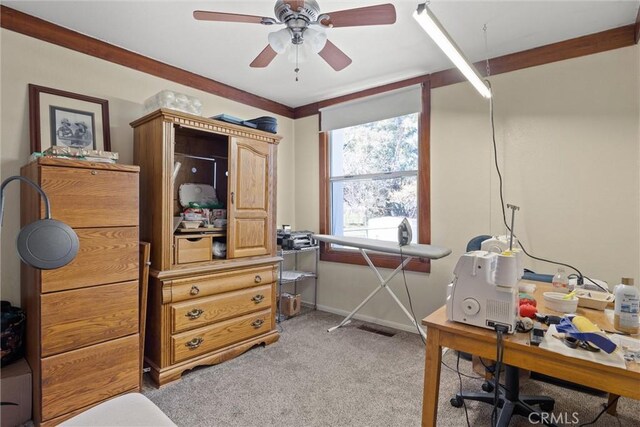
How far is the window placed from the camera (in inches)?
126

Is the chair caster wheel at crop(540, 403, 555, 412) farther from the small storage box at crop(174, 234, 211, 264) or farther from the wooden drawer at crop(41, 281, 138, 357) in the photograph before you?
the wooden drawer at crop(41, 281, 138, 357)

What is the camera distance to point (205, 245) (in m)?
2.50

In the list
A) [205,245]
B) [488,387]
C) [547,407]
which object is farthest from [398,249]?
[205,245]

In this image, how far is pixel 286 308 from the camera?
141 inches

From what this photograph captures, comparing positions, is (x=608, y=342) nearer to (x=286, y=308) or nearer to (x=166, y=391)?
(x=166, y=391)

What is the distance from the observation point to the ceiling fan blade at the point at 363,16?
153 cm

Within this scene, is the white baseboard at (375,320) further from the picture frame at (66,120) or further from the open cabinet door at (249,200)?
the picture frame at (66,120)

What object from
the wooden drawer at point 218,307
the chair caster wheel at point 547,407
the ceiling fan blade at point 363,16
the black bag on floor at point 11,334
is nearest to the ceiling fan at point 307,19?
the ceiling fan blade at point 363,16

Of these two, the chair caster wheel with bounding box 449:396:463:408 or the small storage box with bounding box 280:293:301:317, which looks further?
the small storage box with bounding box 280:293:301:317

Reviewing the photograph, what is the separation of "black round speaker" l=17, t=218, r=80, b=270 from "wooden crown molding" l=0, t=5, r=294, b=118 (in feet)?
6.23

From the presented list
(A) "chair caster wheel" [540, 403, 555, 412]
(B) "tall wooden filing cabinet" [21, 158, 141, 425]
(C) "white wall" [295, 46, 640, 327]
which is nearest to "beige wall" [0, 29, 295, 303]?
(B) "tall wooden filing cabinet" [21, 158, 141, 425]

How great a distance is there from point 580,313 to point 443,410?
975 millimetres

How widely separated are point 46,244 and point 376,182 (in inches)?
116

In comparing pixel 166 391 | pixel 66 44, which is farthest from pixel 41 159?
pixel 166 391
